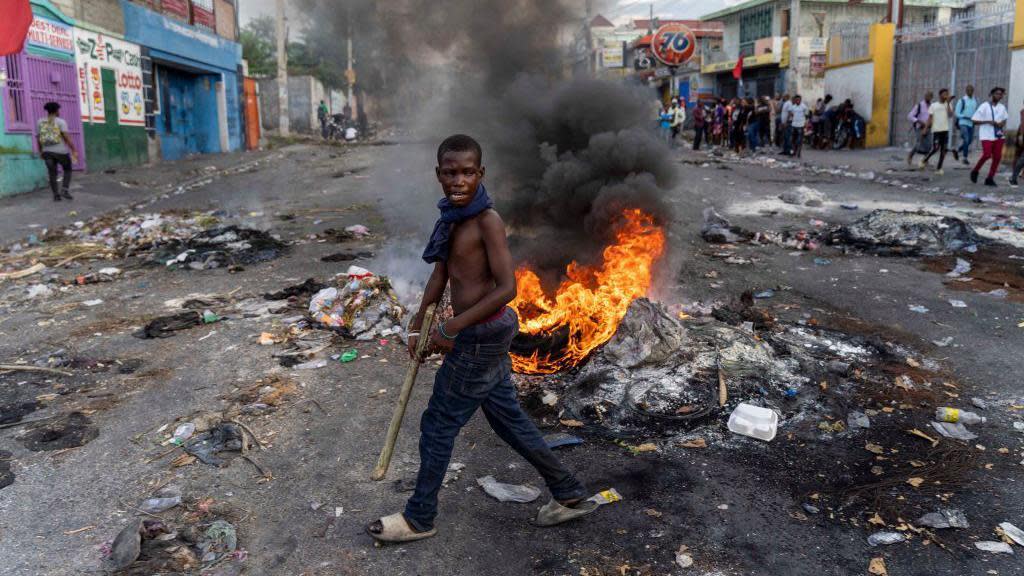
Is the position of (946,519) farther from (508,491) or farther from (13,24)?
(13,24)

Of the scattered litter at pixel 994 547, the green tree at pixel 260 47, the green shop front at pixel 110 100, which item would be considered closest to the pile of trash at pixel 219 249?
the scattered litter at pixel 994 547

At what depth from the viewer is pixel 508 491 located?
3.17 meters

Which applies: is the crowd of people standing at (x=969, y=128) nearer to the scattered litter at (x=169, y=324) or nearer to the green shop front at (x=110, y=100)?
the scattered litter at (x=169, y=324)

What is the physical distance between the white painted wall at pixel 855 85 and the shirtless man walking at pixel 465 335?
22.2m

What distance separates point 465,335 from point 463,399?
256mm

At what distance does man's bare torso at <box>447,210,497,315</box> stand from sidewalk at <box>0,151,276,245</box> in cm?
901

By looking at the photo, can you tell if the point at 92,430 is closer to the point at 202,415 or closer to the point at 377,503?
the point at 202,415

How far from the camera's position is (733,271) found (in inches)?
282

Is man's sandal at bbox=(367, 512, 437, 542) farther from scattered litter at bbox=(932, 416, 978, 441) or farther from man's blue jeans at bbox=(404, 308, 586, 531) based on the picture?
scattered litter at bbox=(932, 416, 978, 441)

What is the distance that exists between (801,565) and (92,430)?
11.8 ft

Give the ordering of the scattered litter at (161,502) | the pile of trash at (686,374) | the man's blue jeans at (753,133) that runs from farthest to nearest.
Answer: the man's blue jeans at (753,133)
the pile of trash at (686,374)
the scattered litter at (161,502)

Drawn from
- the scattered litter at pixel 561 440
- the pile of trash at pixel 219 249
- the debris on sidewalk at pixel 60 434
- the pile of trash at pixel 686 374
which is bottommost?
the scattered litter at pixel 561 440

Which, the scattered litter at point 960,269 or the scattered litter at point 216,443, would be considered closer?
the scattered litter at point 216,443

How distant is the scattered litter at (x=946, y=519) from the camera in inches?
112
